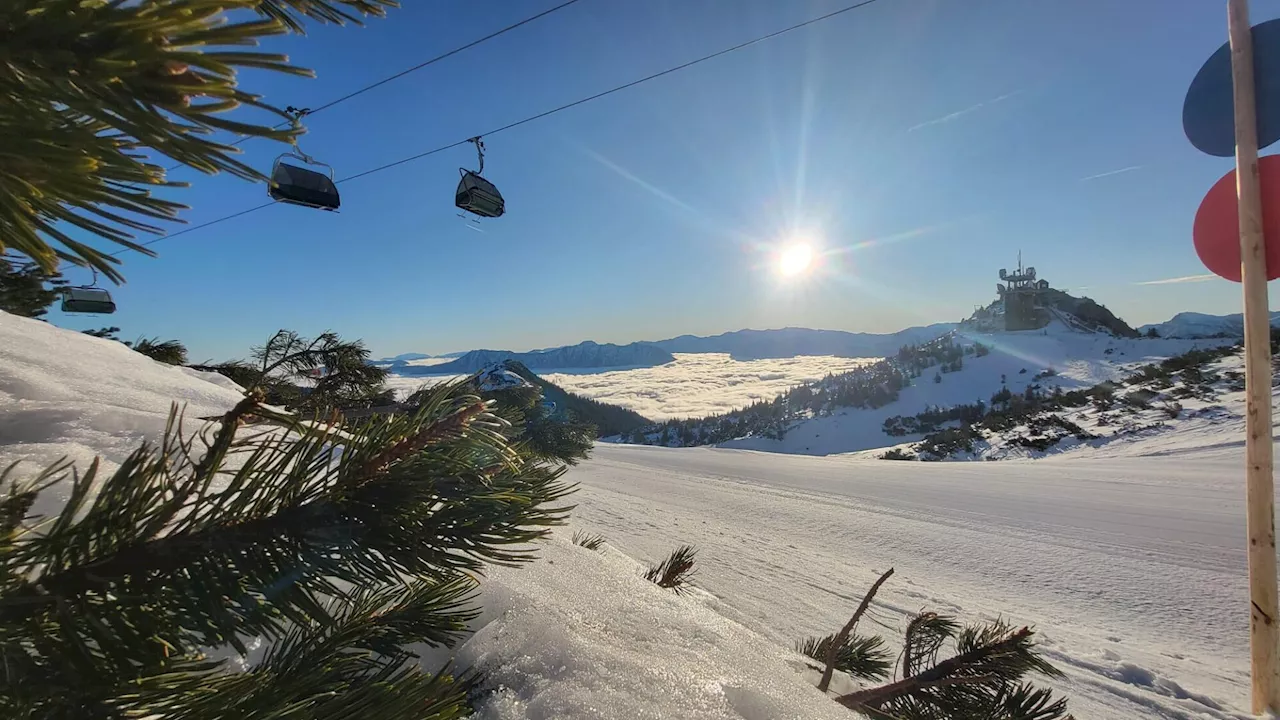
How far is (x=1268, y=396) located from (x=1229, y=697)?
1628mm

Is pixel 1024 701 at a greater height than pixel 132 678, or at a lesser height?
lesser

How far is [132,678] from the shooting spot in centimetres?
39

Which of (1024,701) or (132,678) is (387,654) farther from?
(1024,701)

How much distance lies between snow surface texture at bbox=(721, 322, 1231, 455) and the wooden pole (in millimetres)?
23561

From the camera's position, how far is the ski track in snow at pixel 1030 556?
2779 millimetres

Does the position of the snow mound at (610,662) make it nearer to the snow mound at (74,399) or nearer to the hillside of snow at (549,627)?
the hillside of snow at (549,627)

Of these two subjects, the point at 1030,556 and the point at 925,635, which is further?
the point at 1030,556

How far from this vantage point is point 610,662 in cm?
91

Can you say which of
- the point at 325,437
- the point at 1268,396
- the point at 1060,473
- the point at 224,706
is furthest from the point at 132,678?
the point at 1060,473

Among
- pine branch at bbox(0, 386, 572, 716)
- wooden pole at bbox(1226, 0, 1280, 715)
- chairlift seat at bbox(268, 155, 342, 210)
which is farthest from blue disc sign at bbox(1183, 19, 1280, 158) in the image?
chairlift seat at bbox(268, 155, 342, 210)

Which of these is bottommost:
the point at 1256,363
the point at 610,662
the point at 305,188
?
the point at 610,662

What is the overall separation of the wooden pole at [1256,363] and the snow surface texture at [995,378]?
23.6 metres

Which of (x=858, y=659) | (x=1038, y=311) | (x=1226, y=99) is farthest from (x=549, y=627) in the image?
(x=1038, y=311)

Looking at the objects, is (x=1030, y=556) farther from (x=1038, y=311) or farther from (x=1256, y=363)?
(x=1038, y=311)
